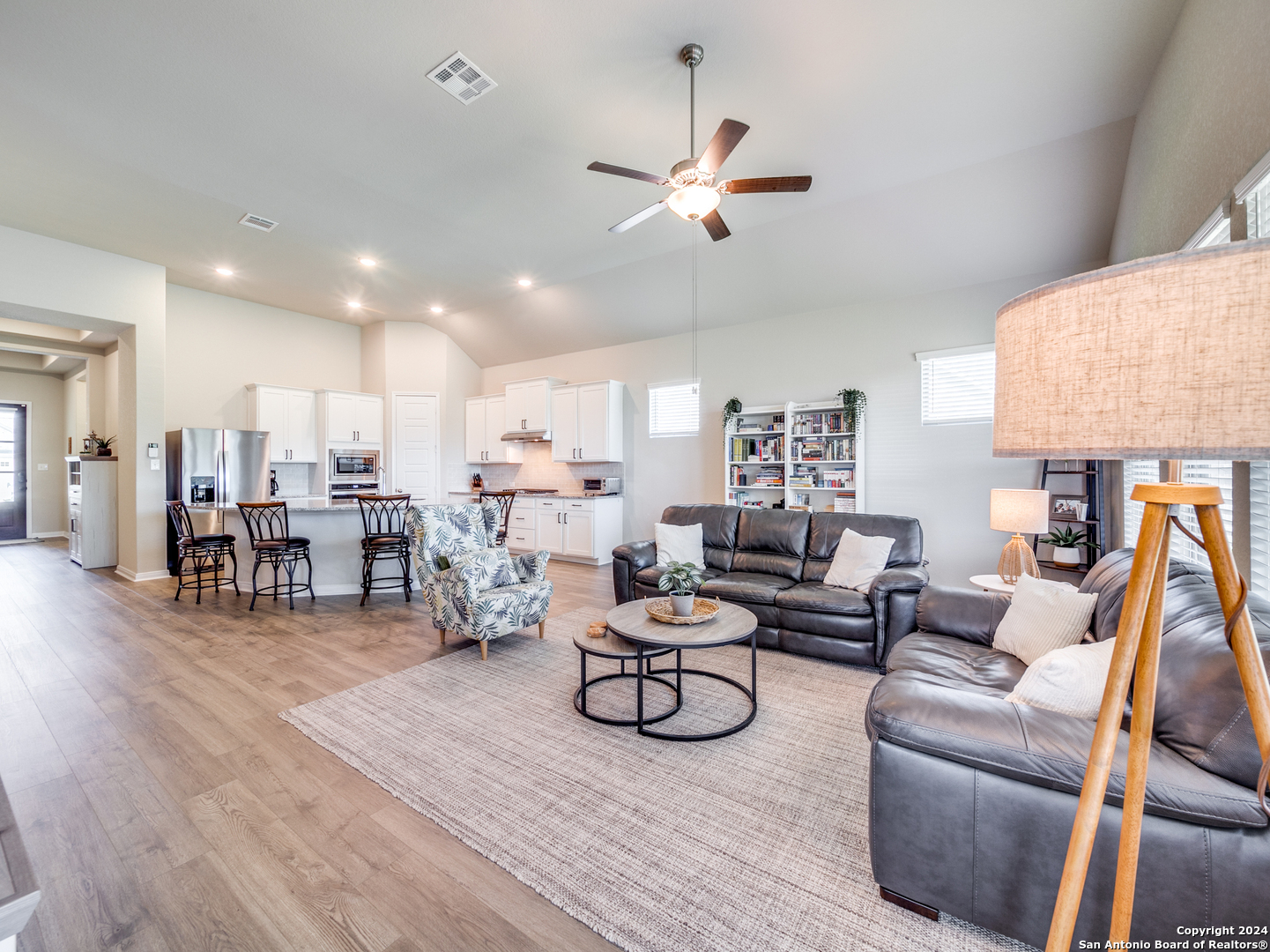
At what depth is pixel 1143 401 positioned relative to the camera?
0.76 m

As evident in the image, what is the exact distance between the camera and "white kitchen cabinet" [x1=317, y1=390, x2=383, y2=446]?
7262 mm

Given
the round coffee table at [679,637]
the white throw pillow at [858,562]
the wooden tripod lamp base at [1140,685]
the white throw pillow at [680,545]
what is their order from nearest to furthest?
1. the wooden tripod lamp base at [1140,685]
2. the round coffee table at [679,637]
3. the white throw pillow at [858,562]
4. the white throw pillow at [680,545]

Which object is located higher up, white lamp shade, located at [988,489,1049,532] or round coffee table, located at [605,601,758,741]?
white lamp shade, located at [988,489,1049,532]

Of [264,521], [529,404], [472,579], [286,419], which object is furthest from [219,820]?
[286,419]

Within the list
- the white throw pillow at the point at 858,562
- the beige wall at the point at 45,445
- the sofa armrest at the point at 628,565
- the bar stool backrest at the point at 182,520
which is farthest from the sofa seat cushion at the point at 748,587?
the beige wall at the point at 45,445

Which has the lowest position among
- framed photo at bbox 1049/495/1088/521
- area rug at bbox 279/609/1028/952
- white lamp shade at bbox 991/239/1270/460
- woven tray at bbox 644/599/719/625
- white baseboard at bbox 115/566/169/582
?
area rug at bbox 279/609/1028/952

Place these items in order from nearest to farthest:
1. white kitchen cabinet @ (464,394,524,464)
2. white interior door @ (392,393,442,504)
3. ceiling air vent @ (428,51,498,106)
Answer: ceiling air vent @ (428,51,498,106) < white interior door @ (392,393,442,504) < white kitchen cabinet @ (464,394,524,464)

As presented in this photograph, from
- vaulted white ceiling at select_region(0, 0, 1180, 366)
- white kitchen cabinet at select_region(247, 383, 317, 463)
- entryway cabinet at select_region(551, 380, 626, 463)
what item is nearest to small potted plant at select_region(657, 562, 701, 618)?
vaulted white ceiling at select_region(0, 0, 1180, 366)

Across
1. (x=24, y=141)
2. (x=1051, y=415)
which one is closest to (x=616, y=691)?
(x=1051, y=415)

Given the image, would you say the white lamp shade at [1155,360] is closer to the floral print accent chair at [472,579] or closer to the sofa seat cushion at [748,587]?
the sofa seat cushion at [748,587]

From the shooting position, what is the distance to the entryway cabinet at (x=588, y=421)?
6992mm

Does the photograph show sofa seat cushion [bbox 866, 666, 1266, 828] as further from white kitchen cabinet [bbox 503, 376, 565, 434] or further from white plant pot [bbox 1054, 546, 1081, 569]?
white kitchen cabinet [bbox 503, 376, 565, 434]

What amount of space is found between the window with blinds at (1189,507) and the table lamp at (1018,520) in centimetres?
51

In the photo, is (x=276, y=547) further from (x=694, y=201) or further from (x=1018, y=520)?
(x=1018, y=520)
